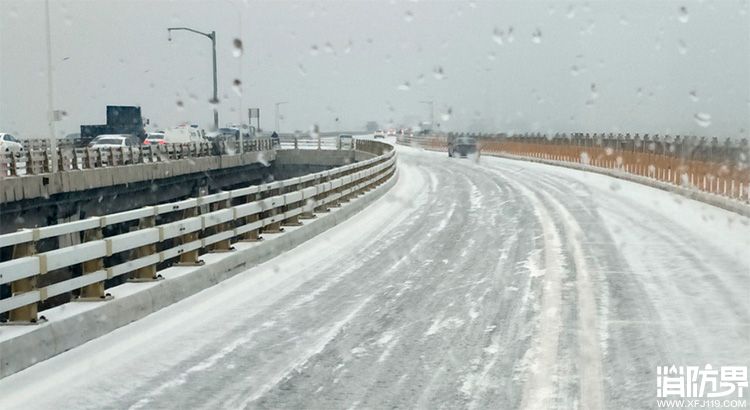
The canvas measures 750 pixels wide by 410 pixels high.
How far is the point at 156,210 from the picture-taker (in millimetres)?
12008

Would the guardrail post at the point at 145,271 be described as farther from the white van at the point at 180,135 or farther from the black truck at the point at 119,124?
the black truck at the point at 119,124

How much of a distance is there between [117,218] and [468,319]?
170 inches

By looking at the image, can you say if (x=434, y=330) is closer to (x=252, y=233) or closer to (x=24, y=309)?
(x=24, y=309)

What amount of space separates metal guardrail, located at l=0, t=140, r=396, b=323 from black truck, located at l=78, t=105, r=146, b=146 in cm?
5892

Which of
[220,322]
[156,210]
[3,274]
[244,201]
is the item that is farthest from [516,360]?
[244,201]

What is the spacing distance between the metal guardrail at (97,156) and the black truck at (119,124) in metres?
17.7

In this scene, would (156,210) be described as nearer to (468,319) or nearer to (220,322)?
(220,322)

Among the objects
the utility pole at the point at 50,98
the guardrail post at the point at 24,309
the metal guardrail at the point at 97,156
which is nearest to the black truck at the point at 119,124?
the metal guardrail at the point at 97,156

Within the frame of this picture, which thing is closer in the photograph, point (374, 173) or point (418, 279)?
point (418, 279)

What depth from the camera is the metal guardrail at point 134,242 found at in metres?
8.76

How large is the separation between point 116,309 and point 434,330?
339 centimetres

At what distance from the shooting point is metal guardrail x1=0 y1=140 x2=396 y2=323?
8.76 meters

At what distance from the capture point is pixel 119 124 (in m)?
77.2

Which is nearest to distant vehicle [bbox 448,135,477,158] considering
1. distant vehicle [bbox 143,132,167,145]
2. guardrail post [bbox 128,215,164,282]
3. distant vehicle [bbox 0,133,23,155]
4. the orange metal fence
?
the orange metal fence
